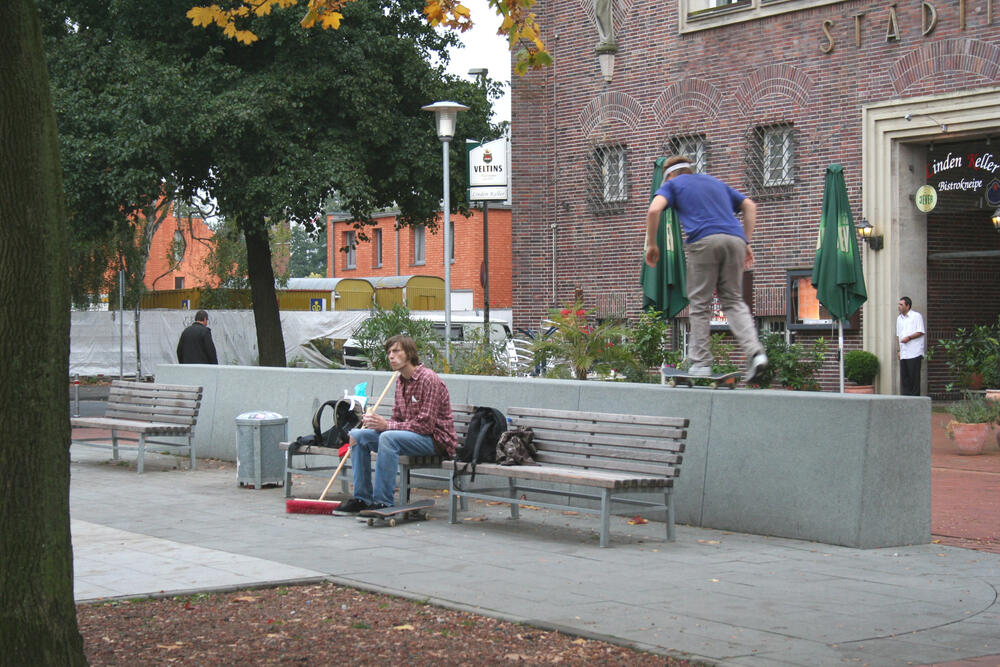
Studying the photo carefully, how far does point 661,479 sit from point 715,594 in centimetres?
187

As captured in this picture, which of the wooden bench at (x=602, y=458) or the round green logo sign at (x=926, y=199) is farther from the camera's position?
the round green logo sign at (x=926, y=199)

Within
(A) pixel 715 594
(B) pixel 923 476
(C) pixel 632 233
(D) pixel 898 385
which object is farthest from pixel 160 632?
(C) pixel 632 233

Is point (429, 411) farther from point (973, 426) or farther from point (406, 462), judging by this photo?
point (973, 426)

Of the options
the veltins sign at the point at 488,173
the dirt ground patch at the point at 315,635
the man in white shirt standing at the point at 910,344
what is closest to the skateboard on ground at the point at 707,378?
the dirt ground patch at the point at 315,635

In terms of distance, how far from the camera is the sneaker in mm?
9305

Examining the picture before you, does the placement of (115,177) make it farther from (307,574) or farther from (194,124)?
(307,574)

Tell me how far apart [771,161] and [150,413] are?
12.4 metres

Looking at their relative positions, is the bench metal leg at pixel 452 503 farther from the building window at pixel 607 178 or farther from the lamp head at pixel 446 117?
the building window at pixel 607 178

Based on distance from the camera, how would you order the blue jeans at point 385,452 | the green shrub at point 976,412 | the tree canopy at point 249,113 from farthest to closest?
the tree canopy at point 249,113
the green shrub at point 976,412
the blue jeans at point 385,452

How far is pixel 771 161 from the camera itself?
2241 centimetres

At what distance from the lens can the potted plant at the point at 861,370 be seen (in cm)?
2056

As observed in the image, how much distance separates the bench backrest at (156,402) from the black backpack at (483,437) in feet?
16.4

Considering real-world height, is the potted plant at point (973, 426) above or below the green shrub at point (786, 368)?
below

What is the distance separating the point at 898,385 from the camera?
2072 cm
